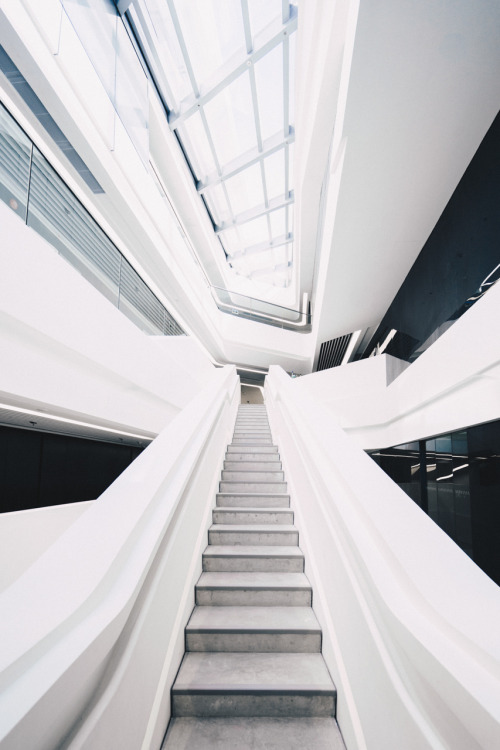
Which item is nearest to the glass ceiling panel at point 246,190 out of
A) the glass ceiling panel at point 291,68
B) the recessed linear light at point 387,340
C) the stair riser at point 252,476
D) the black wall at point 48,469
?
the glass ceiling panel at point 291,68

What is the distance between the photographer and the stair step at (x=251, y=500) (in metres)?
3.38

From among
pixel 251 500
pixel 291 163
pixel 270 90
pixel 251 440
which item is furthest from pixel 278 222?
pixel 251 500

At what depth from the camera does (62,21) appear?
4.59 m

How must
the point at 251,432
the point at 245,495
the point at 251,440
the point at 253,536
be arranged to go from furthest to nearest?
the point at 251,432, the point at 251,440, the point at 245,495, the point at 253,536

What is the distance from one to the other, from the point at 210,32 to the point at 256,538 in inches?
348

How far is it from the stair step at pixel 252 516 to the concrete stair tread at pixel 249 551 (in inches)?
11.8

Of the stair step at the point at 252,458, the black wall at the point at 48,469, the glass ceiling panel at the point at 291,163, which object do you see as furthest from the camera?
the glass ceiling panel at the point at 291,163

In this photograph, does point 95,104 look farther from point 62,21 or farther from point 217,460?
point 217,460

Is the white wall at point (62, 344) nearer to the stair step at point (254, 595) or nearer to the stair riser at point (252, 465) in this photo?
the stair riser at point (252, 465)

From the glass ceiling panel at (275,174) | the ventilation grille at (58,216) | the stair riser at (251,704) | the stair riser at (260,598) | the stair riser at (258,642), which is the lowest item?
the stair riser at (251,704)

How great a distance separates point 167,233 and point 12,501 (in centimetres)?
585

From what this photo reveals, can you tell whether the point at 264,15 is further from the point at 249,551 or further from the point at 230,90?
the point at 249,551

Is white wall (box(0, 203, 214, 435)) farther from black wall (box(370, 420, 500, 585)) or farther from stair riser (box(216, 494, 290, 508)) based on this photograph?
black wall (box(370, 420, 500, 585))

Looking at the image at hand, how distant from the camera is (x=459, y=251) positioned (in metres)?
4.90
